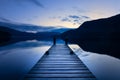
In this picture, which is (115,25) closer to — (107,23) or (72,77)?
(107,23)

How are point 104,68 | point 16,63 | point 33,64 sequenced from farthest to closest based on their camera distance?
point 33,64 < point 16,63 < point 104,68

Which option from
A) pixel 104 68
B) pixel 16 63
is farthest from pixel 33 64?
pixel 104 68

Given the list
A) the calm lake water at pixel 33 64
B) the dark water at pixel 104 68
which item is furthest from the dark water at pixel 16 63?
the dark water at pixel 104 68

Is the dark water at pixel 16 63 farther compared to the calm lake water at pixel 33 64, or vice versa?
the dark water at pixel 16 63

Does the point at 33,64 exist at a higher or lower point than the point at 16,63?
lower

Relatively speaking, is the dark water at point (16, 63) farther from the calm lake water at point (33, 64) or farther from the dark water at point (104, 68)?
the dark water at point (104, 68)

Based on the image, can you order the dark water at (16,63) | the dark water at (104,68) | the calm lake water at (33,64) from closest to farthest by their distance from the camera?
the dark water at (104,68) < the calm lake water at (33,64) < the dark water at (16,63)

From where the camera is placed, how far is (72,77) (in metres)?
5.52

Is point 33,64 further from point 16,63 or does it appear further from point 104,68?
point 104,68

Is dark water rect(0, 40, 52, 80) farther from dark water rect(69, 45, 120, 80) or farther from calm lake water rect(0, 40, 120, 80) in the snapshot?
dark water rect(69, 45, 120, 80)

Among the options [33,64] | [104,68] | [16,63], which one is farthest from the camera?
[33,64]

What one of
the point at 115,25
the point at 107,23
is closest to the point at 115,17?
the point at 107,23

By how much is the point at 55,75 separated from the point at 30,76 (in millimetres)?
920

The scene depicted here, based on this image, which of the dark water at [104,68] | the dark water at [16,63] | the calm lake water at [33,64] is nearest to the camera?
the dark water at [104,68]
